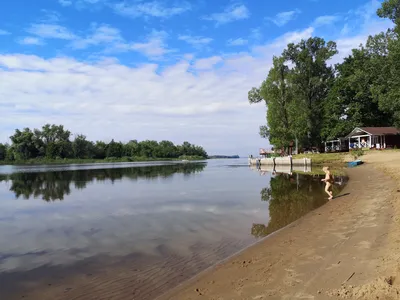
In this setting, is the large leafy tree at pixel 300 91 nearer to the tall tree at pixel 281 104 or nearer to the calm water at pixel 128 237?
the tall tree at pixel 281 104

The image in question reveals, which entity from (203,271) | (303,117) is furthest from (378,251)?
(303,117)

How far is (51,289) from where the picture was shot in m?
6.30

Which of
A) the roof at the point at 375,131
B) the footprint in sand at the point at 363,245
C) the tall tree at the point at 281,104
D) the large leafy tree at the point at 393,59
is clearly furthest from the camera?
the tall tree at the point at 281,104

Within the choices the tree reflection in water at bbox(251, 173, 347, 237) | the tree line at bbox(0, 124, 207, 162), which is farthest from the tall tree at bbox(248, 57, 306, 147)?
the tree line at bbox(0, 124, 207, 162)

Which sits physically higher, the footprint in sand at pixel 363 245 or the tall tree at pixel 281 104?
the tall tree at pixel 281 104

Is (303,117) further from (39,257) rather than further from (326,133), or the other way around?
(39,257)

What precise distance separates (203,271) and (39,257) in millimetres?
4669

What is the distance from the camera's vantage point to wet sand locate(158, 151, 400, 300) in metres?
4.76

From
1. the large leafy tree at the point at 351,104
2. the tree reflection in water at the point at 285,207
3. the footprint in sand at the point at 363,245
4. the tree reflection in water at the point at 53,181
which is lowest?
the tree reflection in water at the point at 285,207

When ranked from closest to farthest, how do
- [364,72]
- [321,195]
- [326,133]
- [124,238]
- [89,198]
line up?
[124,238] < [321,195] < [89,198] < [364,72] < [326,133]

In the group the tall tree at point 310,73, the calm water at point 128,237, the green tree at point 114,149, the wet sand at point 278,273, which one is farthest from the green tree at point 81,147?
the wet sand at point 278,273

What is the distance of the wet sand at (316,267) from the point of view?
15.6ft

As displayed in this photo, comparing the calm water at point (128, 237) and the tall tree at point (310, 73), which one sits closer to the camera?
the calm water at point (128, 237)

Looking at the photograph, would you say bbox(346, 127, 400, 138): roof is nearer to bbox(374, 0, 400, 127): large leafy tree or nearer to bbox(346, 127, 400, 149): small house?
bbox(346, 127, 400, 149): small house
